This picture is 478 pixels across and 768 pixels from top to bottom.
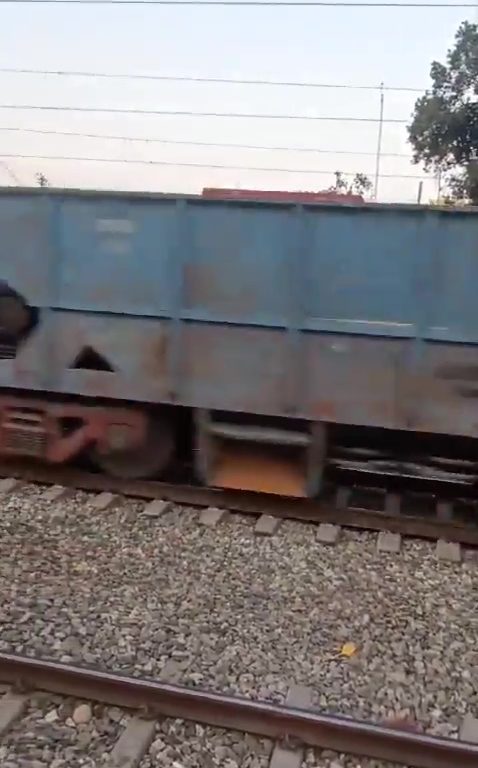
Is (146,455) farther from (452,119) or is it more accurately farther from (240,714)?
(452,119)

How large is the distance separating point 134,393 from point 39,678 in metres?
3.15

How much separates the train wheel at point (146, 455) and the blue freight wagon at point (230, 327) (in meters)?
0.02

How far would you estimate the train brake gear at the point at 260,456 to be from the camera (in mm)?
6754

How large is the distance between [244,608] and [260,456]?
2.01 m

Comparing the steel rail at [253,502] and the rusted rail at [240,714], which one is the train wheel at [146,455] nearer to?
the steel rail at [253,502]

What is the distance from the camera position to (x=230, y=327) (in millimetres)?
6613

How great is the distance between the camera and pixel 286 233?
6352 mm

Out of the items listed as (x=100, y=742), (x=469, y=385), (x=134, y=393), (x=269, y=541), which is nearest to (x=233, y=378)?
(x=134, y=393)

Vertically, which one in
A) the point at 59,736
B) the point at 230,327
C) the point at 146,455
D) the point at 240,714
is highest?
the point at 230,327

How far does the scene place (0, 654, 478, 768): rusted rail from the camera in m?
3.67

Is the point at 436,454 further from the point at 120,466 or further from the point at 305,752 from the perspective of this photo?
the point at 305,752

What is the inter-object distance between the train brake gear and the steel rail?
0.15m

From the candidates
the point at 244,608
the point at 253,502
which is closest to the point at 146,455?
the point at 253,502

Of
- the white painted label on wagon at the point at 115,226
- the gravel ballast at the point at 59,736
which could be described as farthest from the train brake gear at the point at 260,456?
the gravel ballast at the point at 59,736
